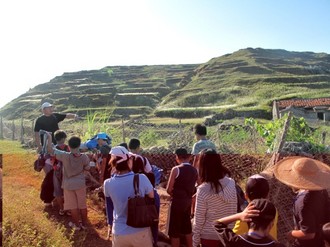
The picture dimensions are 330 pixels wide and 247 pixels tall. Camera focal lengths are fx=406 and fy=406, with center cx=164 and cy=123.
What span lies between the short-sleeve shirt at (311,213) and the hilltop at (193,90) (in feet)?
108

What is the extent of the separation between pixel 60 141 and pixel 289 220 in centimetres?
285

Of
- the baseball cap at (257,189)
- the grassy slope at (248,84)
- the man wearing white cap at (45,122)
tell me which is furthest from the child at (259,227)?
the grassy slope at (248,84)

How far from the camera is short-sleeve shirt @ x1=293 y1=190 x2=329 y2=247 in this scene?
8.66ft

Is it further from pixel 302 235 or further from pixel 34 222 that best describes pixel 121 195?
pixel 34 222

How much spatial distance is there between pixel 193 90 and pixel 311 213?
179ft

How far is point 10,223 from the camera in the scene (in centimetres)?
414

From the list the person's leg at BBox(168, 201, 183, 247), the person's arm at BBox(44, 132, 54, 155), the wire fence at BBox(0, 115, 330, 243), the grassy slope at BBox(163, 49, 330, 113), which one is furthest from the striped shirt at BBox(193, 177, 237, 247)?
the grassy slope at BBox(163, 49, 330, 113)

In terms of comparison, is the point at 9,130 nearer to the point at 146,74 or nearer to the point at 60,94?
the point at 60,94

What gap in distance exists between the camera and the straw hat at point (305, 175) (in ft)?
9.32

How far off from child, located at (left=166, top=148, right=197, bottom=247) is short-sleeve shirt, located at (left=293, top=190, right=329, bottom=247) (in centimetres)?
123

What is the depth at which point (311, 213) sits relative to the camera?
265cm

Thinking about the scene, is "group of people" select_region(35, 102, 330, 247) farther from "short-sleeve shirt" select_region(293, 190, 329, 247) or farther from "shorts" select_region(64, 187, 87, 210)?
"shorts" select_region(64, 187, 87, 210)

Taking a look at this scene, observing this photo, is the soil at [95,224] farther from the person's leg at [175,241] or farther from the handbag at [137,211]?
the handbag at [137,211]

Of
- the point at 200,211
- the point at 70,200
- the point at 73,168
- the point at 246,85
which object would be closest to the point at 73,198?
the point at 70,200
